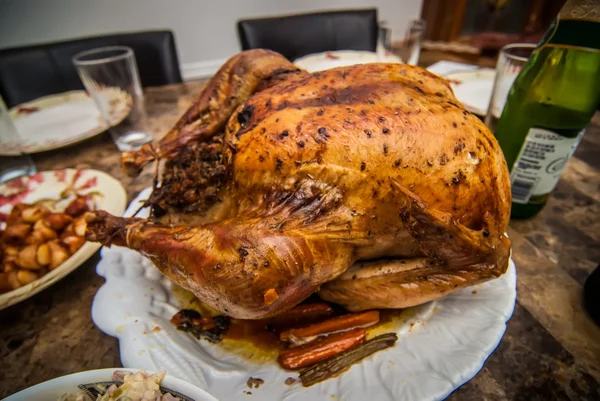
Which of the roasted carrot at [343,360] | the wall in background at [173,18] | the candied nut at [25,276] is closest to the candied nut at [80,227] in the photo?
the candied nut at [25,276]

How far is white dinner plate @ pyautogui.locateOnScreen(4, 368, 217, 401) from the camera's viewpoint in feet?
1.56

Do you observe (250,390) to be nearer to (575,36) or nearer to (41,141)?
(575,36)

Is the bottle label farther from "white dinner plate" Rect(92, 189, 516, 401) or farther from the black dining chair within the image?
the black dining chair

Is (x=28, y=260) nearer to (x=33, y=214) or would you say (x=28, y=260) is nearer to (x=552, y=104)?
(x=33, y=214)

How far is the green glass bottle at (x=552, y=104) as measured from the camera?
32.7 inches

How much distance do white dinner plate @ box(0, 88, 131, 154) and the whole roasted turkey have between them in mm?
827

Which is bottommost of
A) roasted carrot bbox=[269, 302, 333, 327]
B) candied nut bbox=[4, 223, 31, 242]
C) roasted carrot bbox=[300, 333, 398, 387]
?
roasted carrot bbox=[269, 302, 333, 327]

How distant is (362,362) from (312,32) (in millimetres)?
1909

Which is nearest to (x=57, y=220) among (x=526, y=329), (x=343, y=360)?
(x=343, y=360)

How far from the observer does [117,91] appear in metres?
1.38

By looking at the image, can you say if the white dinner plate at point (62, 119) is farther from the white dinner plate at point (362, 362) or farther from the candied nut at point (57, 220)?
the white dinner plate at point (362, 362)

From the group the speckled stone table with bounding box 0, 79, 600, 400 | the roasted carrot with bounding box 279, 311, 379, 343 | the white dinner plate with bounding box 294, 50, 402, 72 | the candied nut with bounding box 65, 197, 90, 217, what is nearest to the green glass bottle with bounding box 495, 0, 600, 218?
the speckled stone table with bounding box 0, 79, 600, 400

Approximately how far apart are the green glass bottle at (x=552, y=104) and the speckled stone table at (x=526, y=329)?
0.13 m

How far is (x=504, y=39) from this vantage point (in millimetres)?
2875
